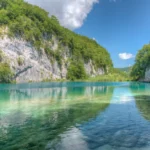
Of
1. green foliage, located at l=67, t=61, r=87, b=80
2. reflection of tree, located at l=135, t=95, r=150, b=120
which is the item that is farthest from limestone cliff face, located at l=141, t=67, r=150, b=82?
reflection of tree, located at l=135, t=95, r=150, b=120

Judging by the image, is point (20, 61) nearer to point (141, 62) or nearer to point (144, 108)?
point (141, 62)

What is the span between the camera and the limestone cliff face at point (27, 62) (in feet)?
315

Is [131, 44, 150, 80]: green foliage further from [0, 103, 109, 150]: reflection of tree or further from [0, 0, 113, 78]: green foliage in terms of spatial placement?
[0, 103, 109, 150]: reflection of tree

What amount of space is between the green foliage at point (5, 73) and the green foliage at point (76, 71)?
154 feet

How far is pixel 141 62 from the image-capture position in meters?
119

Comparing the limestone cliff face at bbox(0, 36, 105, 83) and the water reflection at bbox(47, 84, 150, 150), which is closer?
the water reflection at bbox(47, 84, 150, 150)

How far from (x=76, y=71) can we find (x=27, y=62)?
42171mm

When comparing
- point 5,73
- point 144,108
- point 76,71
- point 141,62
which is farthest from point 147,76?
point 144,108

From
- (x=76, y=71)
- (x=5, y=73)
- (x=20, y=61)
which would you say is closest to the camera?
(x=5, y=73)

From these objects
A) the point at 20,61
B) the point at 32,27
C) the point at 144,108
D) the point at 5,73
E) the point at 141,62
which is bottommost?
the point at 144,108

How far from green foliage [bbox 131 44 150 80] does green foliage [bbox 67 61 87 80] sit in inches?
1216

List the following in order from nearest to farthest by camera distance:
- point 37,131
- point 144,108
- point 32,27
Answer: point 37,131, point 144,108, point 32,27

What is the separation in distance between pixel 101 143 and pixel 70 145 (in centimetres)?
140

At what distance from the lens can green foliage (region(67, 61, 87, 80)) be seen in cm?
13555
